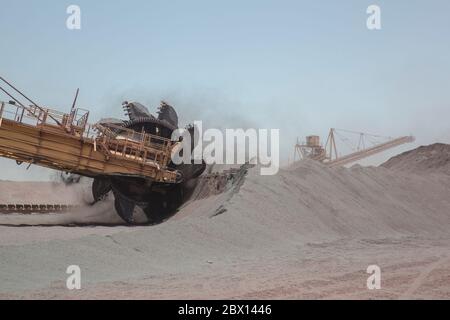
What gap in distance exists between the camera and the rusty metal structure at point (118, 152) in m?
14.6

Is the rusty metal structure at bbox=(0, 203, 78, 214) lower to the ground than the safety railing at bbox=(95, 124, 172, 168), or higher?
lower

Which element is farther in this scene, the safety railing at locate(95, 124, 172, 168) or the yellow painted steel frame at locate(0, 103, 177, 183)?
the safety railing at locate(95, 124, 172, 168)

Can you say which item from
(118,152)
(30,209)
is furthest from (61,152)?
(30,209)

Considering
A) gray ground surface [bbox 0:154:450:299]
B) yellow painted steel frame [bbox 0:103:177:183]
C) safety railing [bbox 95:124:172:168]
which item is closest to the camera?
gray ground surface [bbox 0:154:450:299]

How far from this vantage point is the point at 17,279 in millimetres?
7211

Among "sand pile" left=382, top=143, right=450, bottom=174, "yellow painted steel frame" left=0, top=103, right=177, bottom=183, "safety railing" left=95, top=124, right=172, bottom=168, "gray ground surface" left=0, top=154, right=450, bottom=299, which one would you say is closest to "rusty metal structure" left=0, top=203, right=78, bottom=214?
"gray ground surface" left=0, top=154, right=450, bottom=299

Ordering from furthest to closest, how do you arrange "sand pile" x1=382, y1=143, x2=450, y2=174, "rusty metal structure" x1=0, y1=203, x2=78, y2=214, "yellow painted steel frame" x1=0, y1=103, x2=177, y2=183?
"sand pile" x1=382, y1=143, x2=450, y2=174, "rusty metal structure" x1=0, y1=203, x2=78, y2=214, "yellow painted steel frame" x1=0, y1=103, x2=177, y2=183

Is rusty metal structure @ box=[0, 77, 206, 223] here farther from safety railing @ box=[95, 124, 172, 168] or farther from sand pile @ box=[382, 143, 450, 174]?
sand pile @ box=[382, 143, 450, 174]

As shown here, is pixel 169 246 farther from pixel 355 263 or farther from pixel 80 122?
pixel 80 122

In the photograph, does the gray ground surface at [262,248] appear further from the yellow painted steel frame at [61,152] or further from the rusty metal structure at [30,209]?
the rusty metal structure at [30,209]

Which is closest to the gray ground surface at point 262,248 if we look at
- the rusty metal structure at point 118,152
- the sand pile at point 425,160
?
the rusty metal structure at point 118,152

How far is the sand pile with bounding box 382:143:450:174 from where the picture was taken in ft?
105

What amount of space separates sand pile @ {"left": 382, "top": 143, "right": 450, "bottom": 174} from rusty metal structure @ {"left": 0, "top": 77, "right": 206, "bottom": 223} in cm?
2000

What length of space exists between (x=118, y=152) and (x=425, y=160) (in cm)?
2478
